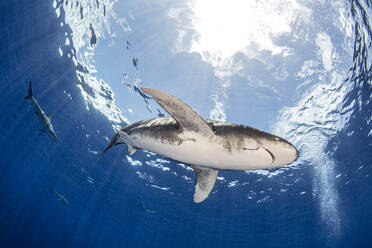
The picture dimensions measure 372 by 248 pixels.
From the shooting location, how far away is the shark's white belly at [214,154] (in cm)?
229

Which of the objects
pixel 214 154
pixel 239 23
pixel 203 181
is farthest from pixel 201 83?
pixel 214 154

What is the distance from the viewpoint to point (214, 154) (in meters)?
2.58

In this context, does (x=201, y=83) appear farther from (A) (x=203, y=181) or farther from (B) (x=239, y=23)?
(A) (x=203, y=181)

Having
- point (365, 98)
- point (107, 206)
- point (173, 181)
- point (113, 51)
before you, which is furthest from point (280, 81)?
point (107, 206)

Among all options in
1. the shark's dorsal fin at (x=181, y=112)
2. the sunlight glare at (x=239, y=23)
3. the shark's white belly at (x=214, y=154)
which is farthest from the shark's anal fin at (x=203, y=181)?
the sunlight glare at (x=239, y=23)

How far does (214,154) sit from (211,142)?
182mm

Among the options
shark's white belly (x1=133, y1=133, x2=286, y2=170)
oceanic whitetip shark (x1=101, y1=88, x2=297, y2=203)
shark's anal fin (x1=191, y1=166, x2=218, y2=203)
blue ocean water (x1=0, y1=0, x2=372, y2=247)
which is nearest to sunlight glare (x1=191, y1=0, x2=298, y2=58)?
blue ocean water (x1=0, y1=0, x2=372, y2=247)

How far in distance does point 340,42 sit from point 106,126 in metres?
15.8

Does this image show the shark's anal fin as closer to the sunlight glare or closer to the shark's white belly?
the shark's white belly

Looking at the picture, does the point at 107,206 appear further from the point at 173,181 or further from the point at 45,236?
the point at 45,236

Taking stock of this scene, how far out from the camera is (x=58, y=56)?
41.2 feet

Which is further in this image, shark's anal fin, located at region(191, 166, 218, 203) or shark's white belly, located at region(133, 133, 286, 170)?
shark's anal fin, located at region(191, 166, 218, 203)

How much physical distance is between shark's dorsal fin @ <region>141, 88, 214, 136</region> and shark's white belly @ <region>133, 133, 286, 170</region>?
0.14 m

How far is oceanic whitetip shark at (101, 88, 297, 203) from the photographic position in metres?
2.20
